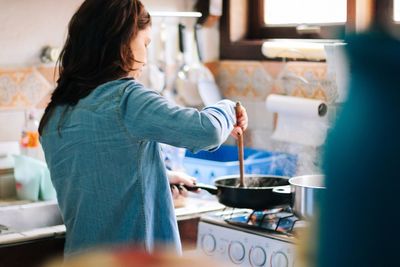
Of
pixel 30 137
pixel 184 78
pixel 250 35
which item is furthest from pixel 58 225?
pixel 250 35

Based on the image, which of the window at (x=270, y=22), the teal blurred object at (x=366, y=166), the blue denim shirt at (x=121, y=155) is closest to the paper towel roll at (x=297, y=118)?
the window at (x=270, y=22)

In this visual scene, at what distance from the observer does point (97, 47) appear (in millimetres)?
2014

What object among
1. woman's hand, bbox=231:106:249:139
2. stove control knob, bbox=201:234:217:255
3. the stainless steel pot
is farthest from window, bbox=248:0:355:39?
stove control knob, bbox=201:234:217:255

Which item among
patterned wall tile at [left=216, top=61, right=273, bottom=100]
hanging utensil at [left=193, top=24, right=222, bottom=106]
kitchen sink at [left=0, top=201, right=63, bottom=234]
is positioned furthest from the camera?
hanging utensil at [left=193, top=24, right=222, bottom=106]

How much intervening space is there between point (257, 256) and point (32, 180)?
2.92 feet

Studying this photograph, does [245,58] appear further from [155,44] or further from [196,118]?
[196,118]

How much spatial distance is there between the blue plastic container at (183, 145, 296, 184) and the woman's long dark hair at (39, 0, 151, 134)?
3.03ft

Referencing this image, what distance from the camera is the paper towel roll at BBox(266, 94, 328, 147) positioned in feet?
9.24

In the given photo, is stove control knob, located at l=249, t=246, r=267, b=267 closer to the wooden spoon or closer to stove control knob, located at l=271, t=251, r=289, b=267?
stove control knob, located at l=271, t=251, r=289, b=267

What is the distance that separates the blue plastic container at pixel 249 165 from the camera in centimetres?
288

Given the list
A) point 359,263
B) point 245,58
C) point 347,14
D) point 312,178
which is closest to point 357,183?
point 359,263

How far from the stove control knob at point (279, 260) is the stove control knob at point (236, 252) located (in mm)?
124

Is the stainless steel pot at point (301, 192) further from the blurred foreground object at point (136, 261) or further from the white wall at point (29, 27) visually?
the blurred foreground object at point (136, 261)

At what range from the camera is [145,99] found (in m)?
1.88
